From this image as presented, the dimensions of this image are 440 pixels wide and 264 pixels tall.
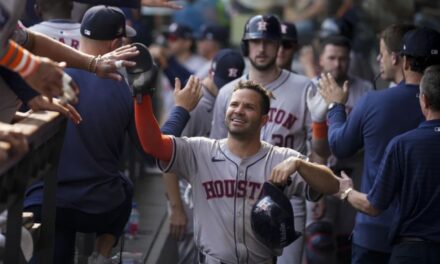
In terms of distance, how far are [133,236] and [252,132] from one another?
342 centimetres

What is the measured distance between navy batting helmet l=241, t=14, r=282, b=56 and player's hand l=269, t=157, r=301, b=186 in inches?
98.5

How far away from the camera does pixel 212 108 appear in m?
8.99

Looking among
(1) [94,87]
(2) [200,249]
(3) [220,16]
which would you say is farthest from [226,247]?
(3) [220,16]

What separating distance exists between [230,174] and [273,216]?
2.12 ft

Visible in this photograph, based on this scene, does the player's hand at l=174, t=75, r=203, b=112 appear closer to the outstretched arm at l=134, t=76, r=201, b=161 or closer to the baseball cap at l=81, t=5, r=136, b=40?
the outstretched arm at l=134, t=76, r=201, b=161

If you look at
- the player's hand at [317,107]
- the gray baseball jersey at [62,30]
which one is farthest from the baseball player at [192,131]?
the gray baseball jersey at [62,30]

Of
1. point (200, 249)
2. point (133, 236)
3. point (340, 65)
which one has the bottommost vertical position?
point (133, 236)

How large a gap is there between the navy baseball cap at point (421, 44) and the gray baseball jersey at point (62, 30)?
2.36 meters

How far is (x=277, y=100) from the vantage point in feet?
27.2

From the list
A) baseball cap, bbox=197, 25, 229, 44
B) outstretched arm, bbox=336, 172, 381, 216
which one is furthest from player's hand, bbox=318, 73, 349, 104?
baseball cap, bbox=197, 25, 229, 44

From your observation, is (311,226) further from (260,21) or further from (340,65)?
(260,21)

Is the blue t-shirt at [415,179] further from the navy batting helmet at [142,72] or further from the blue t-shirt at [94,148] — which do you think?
the blue t-shirt at [94,148]

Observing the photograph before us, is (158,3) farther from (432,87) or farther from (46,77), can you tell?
(46,77)

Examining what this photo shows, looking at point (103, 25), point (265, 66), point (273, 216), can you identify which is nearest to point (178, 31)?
point (265, 66)
